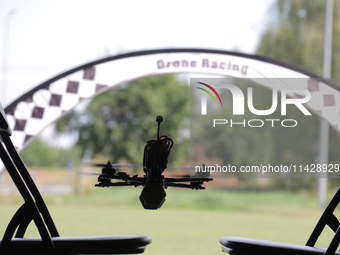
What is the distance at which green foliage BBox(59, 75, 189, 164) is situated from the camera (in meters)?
17.2

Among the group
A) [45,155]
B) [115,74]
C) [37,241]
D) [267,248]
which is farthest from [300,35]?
[45,155]

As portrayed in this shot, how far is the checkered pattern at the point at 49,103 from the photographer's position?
341 centimetres

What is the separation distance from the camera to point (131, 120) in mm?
17406

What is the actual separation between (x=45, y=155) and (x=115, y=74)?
26.5 meters

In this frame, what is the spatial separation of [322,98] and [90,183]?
13113 millimetres

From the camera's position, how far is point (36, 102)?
3426 mm

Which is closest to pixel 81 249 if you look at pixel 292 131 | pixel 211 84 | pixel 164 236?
pixel 211 84

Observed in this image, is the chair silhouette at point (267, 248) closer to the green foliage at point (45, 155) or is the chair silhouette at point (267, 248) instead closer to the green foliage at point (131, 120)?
the green foliage at point (131, 120)

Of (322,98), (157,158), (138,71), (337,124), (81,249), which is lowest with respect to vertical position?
(81,249)

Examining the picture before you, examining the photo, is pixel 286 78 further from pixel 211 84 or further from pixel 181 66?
pixel 181 66

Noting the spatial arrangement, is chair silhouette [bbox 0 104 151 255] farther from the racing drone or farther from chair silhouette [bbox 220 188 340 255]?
chair silhouette [bbox 220 188 340 255]

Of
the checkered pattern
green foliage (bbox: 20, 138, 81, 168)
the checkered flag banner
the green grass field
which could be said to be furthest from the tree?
green foliage (bbox: 20, 138, 81, 168)

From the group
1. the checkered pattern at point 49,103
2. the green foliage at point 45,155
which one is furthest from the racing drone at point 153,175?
the green foliage at point 45,155

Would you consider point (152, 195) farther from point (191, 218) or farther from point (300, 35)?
point (300, 35)
